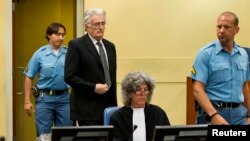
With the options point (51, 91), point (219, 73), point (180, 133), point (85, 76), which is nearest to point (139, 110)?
point (85, 76)

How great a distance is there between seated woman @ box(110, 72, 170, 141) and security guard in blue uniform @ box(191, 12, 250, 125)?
387 mm

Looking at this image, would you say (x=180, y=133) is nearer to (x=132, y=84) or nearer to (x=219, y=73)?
(x=132, y=84)

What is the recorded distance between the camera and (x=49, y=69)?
4141 mm

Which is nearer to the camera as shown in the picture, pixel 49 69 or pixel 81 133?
pixel 81 133

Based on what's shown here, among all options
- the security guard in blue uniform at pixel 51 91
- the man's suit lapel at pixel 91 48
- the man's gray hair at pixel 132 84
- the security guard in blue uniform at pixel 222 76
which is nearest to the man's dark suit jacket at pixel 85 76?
the man's suit lapel at pixel 91 48

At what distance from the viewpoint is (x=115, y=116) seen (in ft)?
9.02

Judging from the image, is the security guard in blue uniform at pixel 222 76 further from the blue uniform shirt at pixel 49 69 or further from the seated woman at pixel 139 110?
the blue uniform shirt at pixel 49 69

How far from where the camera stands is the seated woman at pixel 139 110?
2.76m

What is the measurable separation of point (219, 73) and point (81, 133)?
1.53 meters

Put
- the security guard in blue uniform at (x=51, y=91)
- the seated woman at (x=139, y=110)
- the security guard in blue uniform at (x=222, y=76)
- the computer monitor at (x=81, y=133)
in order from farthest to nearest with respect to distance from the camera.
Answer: the security guard in blue uniform at (x=51, y=91) < the security guard in blue uniform at (x=222, y=76) < the seated woman at (x=139, y=110) < the computer monitor at (x=81, y=133)

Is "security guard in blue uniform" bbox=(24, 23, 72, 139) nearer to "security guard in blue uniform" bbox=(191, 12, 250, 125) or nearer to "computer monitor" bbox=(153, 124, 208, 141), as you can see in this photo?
"security guard in blue uniform" bbox=(191, 12, 250, 125)

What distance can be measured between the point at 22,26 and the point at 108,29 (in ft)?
4.25

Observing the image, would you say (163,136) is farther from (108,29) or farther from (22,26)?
(22,26)

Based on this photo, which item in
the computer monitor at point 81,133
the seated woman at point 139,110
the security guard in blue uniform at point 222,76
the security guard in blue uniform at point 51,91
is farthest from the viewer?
the security guard in blue uniform at point 51,91
